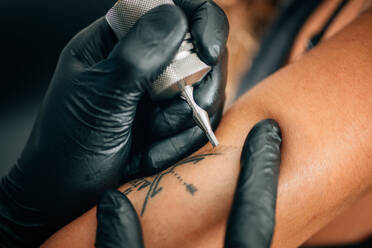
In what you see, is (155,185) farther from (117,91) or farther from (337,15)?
(337,15)

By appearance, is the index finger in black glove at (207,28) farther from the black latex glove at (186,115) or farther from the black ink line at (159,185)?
the black ink line at (159,185)

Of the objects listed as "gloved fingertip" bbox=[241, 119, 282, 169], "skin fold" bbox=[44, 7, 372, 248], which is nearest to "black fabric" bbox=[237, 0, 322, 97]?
"skin fold" bbox=[44, 7, 372, 248]

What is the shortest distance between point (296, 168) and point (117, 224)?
17.0 inches

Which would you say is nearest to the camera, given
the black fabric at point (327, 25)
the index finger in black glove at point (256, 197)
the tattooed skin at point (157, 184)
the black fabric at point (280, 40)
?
the index finger in black glove at point (256, 197)

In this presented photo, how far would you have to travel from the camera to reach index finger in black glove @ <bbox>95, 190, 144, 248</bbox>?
1.77 feet

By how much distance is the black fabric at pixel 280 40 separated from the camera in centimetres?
131

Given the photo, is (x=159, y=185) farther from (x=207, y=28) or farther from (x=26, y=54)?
(x=26, y=54)

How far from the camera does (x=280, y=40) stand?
1383 mm

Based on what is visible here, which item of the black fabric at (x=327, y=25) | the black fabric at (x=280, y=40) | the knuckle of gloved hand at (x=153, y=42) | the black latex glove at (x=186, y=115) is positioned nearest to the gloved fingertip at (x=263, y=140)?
the black latex glove at (x=186, y=115)

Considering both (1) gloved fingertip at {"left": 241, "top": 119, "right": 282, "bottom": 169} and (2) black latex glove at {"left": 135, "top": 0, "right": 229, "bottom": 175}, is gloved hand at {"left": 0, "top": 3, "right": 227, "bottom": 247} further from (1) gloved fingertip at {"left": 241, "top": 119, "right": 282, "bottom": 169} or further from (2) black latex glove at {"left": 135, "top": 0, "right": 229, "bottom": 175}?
(1) gloved fingertip at {"left": 241, "top": 119, "right": 282, "bottom": 169}

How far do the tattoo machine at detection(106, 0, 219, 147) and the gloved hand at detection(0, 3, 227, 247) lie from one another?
0.02m

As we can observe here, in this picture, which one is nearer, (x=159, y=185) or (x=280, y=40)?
(x=159, y=185)

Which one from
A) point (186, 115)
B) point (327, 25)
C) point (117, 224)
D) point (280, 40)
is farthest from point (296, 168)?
point (280, 40)

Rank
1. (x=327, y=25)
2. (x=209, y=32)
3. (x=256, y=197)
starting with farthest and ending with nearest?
(x=327, y=25) < (x=209, y=32) < (x=256, y=197)
